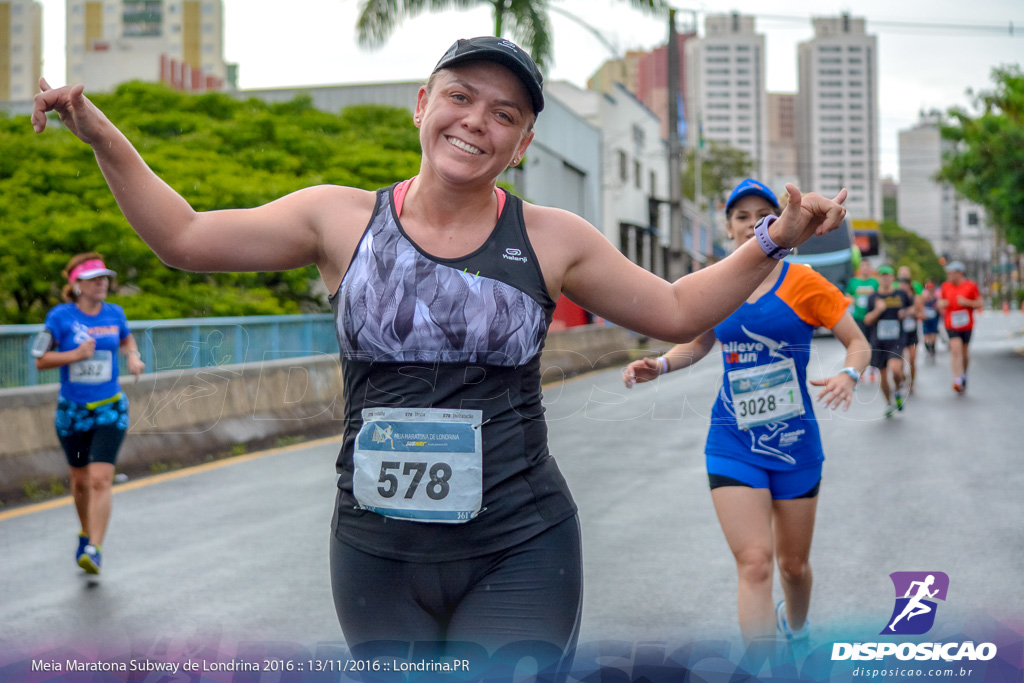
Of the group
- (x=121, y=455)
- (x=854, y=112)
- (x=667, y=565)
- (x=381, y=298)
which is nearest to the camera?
(x=381, y=298)

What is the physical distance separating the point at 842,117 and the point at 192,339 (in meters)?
86.2

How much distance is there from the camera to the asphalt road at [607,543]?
4770mm

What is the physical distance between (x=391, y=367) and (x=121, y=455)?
7831 millimetres

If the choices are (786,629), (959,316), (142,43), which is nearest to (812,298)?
(786,629)

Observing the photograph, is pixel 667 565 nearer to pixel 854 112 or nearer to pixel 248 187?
pixel 248 187

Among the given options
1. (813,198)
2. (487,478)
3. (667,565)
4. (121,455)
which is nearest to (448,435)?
(487,478)

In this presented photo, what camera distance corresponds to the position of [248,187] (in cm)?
1591

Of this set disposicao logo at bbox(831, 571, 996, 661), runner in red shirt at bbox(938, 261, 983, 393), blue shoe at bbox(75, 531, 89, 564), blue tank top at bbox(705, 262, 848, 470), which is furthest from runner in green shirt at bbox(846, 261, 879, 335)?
disposicao logo at bbox(831, 571, 996, 661)

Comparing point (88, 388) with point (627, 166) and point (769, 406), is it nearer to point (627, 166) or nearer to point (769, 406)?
point (769, 406)

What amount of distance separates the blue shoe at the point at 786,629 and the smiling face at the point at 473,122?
2765 mm

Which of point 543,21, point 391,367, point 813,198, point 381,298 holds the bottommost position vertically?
point 391,367

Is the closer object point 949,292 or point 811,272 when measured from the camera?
point 811,272

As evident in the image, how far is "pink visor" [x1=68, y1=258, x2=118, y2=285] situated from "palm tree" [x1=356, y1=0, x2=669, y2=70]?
14.7m

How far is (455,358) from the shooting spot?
212 centimetres
